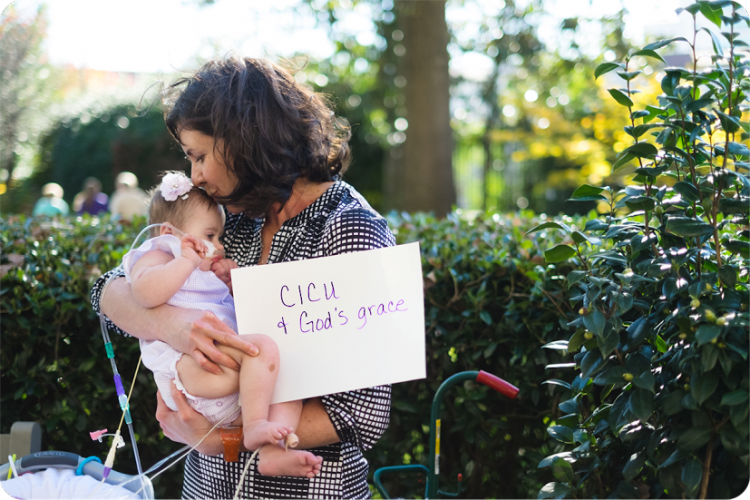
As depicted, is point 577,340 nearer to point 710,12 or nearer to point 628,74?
point 628,74

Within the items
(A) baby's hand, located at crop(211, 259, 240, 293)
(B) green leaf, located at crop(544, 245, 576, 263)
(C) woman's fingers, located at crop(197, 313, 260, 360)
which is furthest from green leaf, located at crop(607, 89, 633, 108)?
(A) baby's hand, located at crop(211, 259, 240, 293)

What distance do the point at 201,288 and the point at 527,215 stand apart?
8.11 feet

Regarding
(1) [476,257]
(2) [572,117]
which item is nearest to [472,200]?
(2) [572,117]

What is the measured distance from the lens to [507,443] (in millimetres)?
2322

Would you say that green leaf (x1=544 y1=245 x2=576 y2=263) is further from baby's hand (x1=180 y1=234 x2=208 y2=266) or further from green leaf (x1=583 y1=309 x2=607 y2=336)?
baby's hand (x1=180 y1=234 x2=208 y2=266)

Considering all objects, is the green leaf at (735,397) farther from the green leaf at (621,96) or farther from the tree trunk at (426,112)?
the tree trunk at (426,112)

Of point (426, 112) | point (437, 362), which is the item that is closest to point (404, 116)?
point (426, 112)

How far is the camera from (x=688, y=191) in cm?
131

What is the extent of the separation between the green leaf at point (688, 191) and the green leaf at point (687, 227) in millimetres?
58

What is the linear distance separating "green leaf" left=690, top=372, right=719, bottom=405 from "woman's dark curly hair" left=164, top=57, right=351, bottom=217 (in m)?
1.04

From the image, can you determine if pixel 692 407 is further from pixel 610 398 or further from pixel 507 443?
pixel 507 443

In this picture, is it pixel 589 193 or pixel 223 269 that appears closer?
pixel 589 193

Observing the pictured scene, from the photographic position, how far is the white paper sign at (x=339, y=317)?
4.70 feet

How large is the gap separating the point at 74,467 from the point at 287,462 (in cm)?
75
